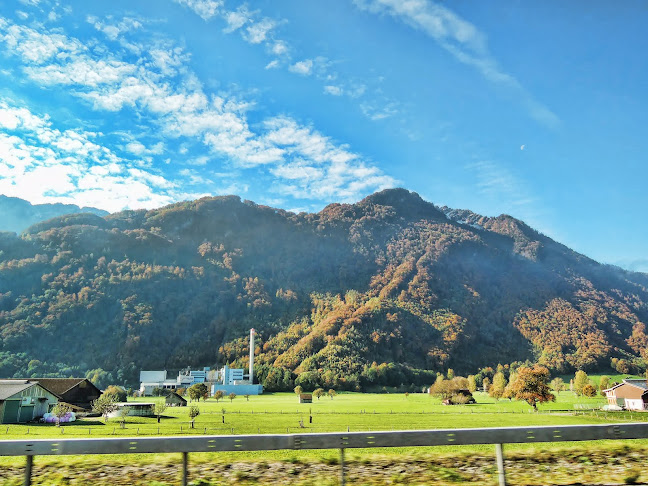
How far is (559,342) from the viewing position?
187 metres

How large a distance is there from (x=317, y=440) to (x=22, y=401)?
46.9 meters

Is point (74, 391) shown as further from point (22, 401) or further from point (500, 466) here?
point (500, 466)

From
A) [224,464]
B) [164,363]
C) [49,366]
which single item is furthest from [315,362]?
[224,464]

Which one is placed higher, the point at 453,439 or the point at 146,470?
the point at 453,439

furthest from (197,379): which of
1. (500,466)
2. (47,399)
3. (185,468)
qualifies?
(500,466)

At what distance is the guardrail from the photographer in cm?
601

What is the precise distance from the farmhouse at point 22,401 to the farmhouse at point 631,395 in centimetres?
7714

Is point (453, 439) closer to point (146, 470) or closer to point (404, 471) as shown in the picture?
point (404, 471)

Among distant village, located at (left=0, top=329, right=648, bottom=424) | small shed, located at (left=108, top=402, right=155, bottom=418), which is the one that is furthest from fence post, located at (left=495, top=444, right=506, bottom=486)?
small shed, located at (left=108, top=402, right=155, bottom=418)

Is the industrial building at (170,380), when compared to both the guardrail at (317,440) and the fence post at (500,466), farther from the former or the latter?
the fence post at (500,466)

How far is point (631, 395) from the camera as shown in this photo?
211 ft

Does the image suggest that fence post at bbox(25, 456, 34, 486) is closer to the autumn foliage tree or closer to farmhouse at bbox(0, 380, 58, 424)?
farmhouse at bbox(0, 380, 58, 424)

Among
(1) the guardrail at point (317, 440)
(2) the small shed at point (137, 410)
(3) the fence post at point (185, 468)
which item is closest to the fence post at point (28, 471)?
(1) the guardrail at point (317, 440)

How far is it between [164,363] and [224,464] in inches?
7672
